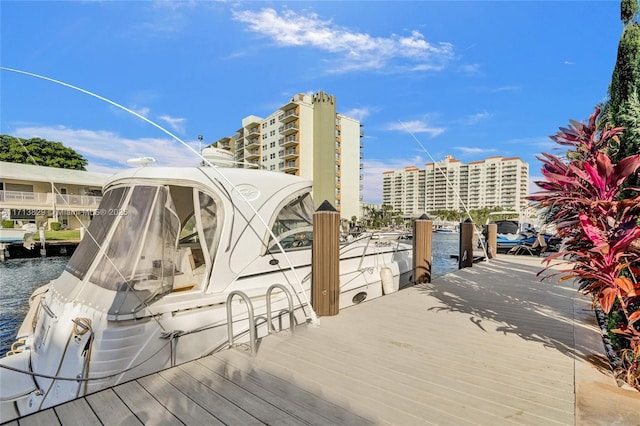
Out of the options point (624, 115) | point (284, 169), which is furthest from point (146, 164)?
point (284, 169)

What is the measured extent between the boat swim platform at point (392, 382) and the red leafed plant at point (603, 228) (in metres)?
0.60

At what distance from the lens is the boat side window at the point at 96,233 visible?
338 centimetres

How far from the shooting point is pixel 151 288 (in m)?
3.26

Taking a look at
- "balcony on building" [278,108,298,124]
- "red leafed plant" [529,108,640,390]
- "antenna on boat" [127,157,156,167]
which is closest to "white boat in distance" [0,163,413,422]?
"antenna on boat" [127,157,156,167]

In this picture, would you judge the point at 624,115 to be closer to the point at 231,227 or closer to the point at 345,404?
the point at 345,404

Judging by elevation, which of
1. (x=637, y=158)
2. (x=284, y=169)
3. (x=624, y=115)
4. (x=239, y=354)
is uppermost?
(x=284, y=169)

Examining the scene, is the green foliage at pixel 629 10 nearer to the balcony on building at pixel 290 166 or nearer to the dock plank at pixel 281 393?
the dock plank at pixel 281 393

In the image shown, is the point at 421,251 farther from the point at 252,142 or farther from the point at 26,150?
the point at 252,142

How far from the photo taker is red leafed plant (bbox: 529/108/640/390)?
7.46 feet

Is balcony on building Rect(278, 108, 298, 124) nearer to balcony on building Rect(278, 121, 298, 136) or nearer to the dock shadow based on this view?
balcony on building Rect(278, 121, 298, 136)

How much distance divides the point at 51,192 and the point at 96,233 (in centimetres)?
141

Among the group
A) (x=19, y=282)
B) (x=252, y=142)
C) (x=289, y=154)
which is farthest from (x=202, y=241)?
(x=252, y=142)

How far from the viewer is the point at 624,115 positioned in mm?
2766

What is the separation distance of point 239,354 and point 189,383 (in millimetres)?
624
